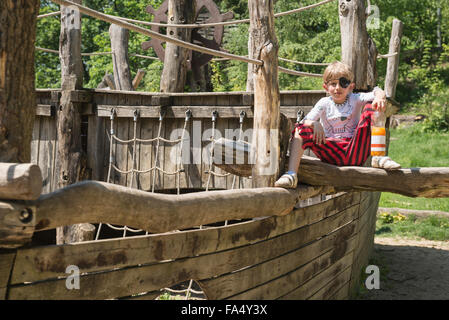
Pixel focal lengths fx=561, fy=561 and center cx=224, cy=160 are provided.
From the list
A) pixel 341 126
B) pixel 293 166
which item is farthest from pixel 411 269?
pixel 293 166

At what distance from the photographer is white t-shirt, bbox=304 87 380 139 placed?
4320mm

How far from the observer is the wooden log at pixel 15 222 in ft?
6.82

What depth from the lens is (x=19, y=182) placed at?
2.07m

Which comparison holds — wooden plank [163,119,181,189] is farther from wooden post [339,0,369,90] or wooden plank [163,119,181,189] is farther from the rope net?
wooden post [339,0,369,90]

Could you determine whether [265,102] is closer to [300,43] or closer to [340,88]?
[340,88]

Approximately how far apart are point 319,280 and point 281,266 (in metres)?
0.88

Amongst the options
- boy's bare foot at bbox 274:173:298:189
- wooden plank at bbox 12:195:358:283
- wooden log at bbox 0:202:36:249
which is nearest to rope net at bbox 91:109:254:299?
boy's bare foot at bbox 274:173:298:189

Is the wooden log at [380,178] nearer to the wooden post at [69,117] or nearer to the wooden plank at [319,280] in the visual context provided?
the wooden plank at [319,280]

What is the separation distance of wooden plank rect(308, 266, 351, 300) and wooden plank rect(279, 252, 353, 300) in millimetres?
44

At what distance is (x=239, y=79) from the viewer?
19109mm

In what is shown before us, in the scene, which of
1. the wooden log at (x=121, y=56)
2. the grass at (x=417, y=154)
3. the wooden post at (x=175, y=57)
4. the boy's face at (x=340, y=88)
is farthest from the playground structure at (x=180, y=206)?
the grass at (x=417, y=154)

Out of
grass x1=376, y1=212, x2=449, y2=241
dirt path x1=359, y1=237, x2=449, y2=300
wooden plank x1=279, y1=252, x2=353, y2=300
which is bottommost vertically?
dirt path x1=359, y1=237, x2=449, y2=300
